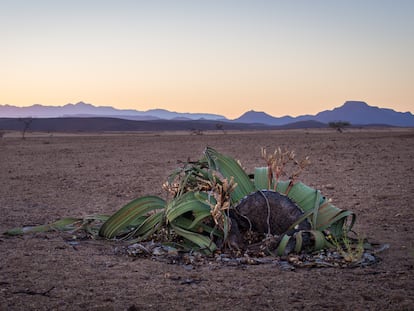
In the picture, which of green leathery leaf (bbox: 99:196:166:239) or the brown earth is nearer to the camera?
the brown earth

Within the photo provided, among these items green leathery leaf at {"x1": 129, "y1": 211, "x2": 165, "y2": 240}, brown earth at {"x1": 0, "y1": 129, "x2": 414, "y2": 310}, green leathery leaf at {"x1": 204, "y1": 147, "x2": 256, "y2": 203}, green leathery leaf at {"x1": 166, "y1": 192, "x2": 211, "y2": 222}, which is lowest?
brown earth at {"x1": 0, "y1": 129, "x2": 414, "y2": 310}

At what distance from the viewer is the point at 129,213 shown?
18.2ft

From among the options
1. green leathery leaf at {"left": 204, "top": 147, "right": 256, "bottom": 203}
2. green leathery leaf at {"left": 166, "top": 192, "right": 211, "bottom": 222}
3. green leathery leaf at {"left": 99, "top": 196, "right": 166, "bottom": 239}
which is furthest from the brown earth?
green leathery leaf at {"left": 204, "top": 147, "right": 256, "bottom": 203}

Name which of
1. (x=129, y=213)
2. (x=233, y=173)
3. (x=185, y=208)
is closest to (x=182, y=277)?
(x=185, y=208)

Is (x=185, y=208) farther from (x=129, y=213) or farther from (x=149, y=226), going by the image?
(x=129, y=213)

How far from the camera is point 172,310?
343cm

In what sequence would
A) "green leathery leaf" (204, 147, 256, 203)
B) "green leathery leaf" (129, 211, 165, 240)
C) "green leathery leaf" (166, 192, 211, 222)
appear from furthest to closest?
"green leathery leaf" (204, 147, 256, 203)
"green leathery leaf" (129, 211, 165, 240)
"green leathery leaf" (166, 192, 211, 222)

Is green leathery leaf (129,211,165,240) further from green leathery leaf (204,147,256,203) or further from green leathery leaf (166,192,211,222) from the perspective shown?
green leathery leaf (204,147,256,203)

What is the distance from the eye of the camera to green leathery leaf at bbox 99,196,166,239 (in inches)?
219

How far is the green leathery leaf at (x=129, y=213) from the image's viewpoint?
18.2 ft

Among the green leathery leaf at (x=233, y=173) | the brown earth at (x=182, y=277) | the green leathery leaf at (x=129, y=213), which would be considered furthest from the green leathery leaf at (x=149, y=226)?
the green leathery leaf at (x=233, y=173)

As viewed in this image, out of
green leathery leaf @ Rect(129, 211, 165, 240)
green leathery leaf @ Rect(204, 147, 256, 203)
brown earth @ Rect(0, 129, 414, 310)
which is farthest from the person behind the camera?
green leathery leaf @ Rect(204, 147, 256, 203)

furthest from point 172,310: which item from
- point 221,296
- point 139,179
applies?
point 139,179

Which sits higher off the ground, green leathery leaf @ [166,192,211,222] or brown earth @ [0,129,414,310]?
green leathery leaf @ [166,192,211,222]
